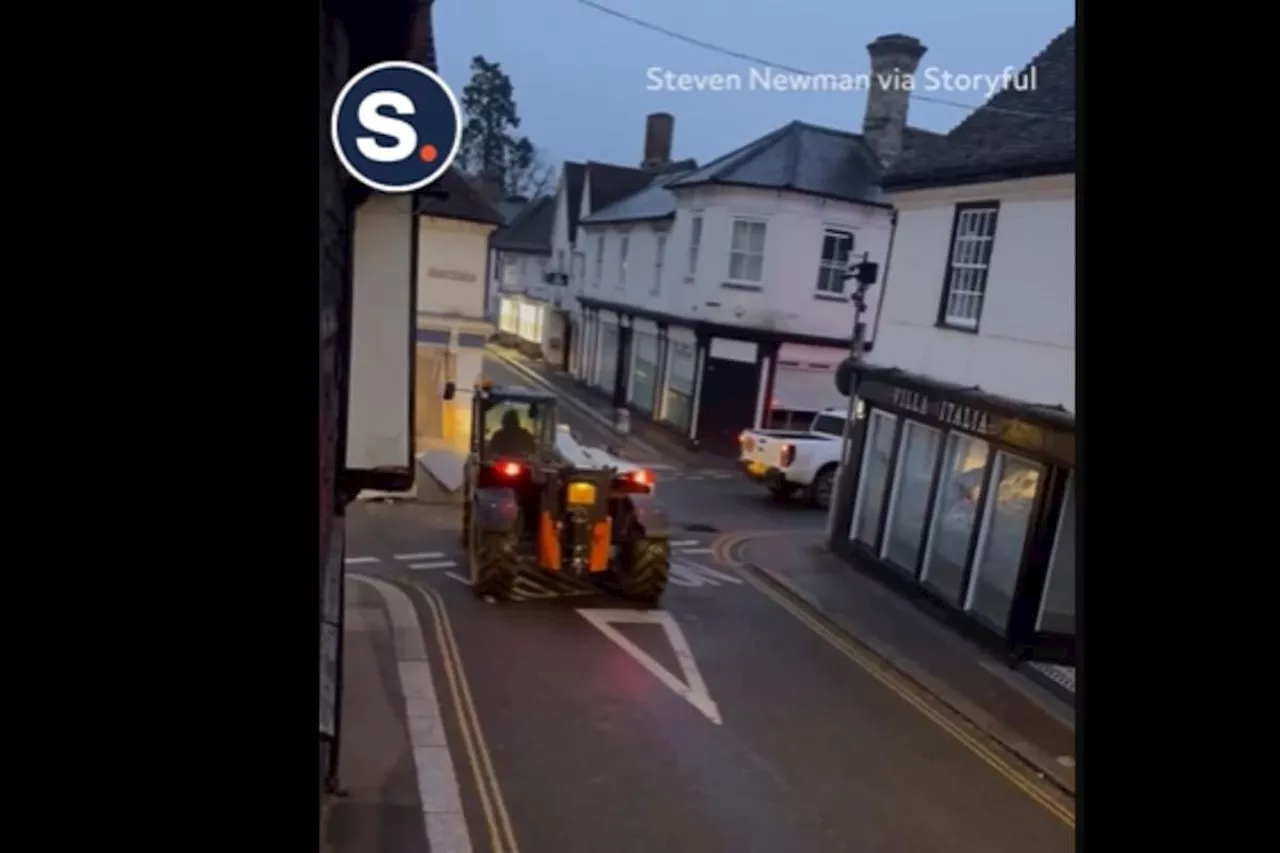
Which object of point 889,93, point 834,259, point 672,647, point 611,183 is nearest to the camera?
point 672,647

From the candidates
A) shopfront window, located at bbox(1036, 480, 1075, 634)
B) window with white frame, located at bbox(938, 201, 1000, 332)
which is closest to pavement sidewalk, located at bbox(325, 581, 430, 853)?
shopfront window, located at bbox(1036, 480, 1075, 634)

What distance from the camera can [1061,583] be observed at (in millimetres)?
8195

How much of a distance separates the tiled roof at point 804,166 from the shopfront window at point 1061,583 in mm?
9157

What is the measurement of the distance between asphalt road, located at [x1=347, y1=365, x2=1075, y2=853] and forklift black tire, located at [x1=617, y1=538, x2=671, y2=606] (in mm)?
200

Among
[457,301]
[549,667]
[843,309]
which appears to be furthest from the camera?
[843,309]

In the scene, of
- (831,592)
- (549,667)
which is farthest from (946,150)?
(549,667)

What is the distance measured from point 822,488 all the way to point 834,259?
4.70 meters

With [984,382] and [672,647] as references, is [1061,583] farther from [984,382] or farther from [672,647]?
[672,647]

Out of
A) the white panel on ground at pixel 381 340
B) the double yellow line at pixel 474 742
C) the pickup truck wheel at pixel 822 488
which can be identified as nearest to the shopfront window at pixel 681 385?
the pickup truck wheel at pixel 822 488

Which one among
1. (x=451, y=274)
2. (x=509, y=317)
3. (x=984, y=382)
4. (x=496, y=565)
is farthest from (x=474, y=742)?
(x=509, y=317)

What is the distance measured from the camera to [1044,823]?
562 centimetres

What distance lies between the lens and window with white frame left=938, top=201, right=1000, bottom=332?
29.5 feet
